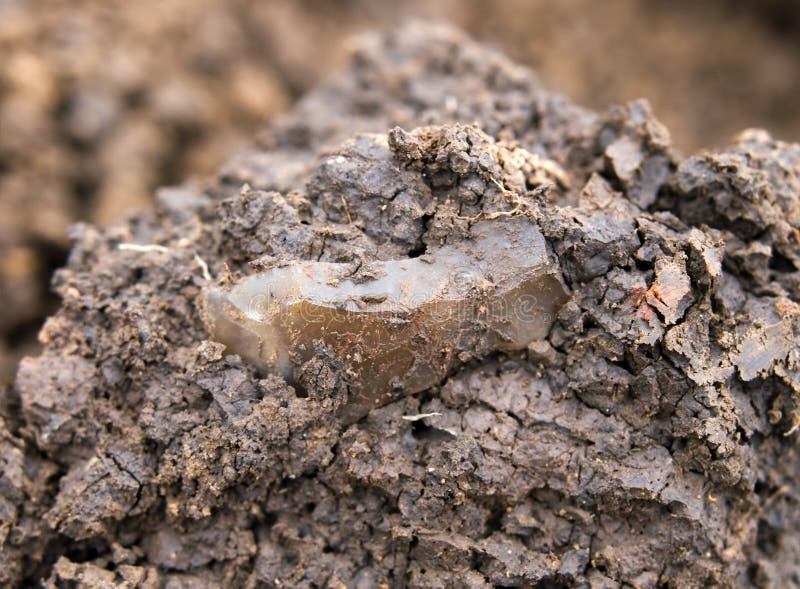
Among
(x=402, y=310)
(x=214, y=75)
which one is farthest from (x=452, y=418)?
(x=214, y=75)

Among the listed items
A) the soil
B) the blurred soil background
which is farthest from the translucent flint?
the blurred soil background

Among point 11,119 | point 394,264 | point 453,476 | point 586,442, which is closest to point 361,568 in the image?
point 453,476

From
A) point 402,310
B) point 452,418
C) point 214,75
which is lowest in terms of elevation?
point 452,418

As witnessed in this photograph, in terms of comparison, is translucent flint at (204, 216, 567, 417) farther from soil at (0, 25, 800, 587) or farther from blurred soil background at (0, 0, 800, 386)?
blurred soil background at (0, 0, 800, 386)

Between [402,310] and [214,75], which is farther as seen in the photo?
[214,75]

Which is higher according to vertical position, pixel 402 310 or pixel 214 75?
pixel 214 75

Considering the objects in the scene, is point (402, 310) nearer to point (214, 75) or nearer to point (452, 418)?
point (452, 418)

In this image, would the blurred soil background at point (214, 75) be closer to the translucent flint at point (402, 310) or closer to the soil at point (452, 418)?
the soil at point (452, 418)

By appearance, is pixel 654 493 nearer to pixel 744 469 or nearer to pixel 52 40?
pixel 744 469
